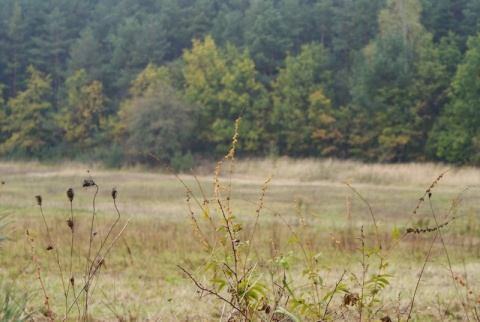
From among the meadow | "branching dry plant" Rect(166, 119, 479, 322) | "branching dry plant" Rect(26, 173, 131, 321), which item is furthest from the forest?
"branching dry plant" Rect(166, 119, 479, 322)

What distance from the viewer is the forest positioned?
152 feet

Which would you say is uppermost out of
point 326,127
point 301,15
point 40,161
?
point 301,15

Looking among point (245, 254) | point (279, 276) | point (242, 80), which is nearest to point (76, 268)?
point (245, 254)

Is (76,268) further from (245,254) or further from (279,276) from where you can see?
(279,276)

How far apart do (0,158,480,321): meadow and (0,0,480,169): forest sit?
15.9m

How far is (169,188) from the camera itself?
29.0 meters

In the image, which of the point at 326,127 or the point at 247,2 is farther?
the point at 247,2

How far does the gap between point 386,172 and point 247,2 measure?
123ft

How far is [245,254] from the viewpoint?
28.8 ft

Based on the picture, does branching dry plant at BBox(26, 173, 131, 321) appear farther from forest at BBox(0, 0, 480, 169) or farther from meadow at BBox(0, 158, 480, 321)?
forest at BBox(0, 0, 480, 169)

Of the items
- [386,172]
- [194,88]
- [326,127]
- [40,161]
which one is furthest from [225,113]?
[386,172]

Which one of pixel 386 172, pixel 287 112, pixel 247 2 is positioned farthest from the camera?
Answer: pixel 247 2

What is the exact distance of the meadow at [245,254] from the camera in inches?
145

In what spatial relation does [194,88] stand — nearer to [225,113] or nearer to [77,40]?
[225,113]
